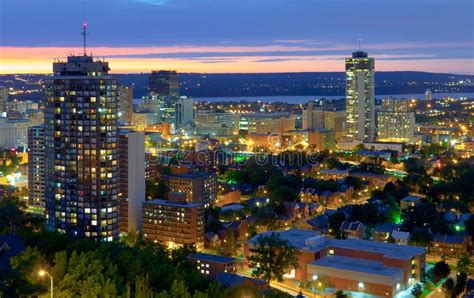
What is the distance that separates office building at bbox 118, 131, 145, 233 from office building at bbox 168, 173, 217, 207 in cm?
197

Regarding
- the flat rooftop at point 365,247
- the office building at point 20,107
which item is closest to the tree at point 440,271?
the flat rooftop at point 365,247

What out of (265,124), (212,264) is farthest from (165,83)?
(212,264)

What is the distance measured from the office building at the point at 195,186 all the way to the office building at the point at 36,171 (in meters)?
2.54

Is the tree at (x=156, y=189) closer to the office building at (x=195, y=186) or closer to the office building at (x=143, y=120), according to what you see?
the office building at (x=195, y=186)

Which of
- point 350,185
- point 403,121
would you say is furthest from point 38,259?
point 403,121

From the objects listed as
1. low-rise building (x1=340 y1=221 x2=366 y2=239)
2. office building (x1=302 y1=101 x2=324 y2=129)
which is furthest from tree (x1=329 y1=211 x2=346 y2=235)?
office building (x1=302 y1=101 x2=324 y2=129)

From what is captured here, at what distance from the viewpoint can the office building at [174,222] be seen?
35.1 feet

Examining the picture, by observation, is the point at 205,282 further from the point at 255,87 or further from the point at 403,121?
the point at 255,87

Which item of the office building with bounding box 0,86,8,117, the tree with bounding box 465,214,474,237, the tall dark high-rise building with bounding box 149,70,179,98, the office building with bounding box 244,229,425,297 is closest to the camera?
the office building with bounding box 244,229,425,297

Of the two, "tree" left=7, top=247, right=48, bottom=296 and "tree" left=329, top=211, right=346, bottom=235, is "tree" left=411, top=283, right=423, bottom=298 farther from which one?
"tree" left=7, top=247, right=48, bottom=296

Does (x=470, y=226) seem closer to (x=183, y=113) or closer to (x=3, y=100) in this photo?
(x=183, y=113)

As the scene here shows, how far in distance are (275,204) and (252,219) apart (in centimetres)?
127

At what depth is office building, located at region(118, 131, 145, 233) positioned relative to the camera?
1159 centimetres

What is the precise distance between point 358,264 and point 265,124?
64.7ft
